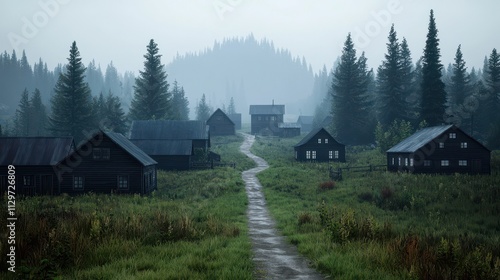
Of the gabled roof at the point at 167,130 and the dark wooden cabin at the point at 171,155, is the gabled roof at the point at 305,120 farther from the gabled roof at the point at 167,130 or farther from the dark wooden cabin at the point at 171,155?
the dark wooden cabin at the point at 171,155

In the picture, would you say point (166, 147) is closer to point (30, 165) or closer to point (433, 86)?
point (30, 165)

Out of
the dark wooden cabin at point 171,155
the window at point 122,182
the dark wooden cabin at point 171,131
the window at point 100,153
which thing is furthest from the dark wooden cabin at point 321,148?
the window at point 100,153

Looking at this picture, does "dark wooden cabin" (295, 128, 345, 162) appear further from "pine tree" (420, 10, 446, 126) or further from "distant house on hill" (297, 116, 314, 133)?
"distant house on hill" (297, 116, 314, 133)

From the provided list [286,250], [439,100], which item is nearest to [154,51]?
[439,100]

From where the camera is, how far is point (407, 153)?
46250 mm

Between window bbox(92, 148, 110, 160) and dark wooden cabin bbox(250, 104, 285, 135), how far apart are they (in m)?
78.7

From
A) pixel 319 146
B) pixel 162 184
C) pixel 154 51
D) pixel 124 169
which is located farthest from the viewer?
pixel 154 51

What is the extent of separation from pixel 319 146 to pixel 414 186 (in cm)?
2978

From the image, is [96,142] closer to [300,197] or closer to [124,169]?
[124,169]

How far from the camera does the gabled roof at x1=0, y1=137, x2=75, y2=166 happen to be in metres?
37.5

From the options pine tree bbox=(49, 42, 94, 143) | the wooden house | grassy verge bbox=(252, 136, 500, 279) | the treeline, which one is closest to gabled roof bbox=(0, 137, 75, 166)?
pine tree bbox=(49, 42, 94, 143)

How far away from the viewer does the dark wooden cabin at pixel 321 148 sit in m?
63.1

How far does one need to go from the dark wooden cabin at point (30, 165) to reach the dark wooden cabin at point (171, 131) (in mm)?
17347

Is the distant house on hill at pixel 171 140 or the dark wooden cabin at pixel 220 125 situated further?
the dark wooden cabin at pixel 220 125
